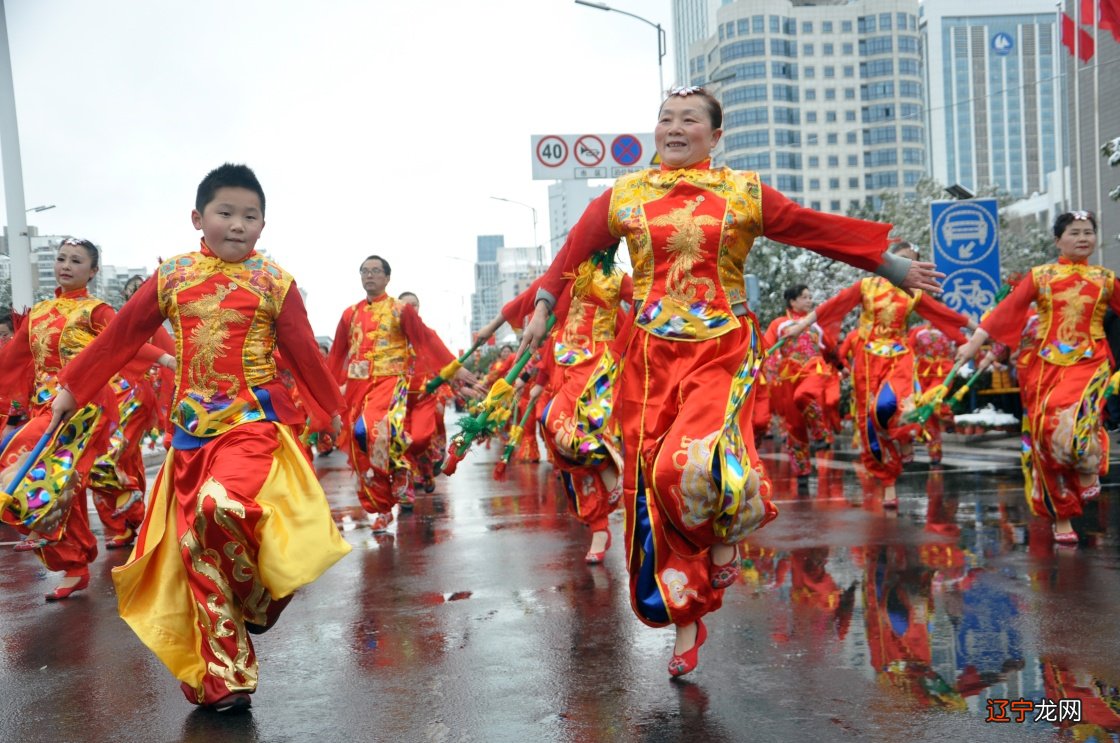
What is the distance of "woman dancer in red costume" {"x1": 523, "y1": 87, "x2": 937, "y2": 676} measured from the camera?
4594mm

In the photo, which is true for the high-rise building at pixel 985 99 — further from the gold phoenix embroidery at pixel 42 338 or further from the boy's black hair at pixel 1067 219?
the gold phoenix embroidery at pixel 42 338

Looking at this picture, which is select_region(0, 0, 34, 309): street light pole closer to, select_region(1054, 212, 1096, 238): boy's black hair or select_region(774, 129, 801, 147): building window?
select_region(1054, 212, 1096, 238): boy's black hair

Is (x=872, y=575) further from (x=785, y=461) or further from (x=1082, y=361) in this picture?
(x=785, y=461)

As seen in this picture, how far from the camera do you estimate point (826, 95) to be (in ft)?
465

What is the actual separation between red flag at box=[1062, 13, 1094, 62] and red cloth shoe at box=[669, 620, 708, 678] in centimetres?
1878

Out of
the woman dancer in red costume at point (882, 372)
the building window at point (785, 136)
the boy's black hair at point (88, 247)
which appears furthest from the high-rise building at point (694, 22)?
the boy's black hair at point (88, 247)

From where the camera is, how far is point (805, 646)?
16.4 feet

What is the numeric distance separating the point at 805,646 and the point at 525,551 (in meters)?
3.41

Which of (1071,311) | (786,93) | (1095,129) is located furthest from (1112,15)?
(786,93)

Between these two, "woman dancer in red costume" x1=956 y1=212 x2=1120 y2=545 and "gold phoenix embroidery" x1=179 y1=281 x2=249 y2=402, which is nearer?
"gold phoenix embroidery" x1=179 y1=281 x2=249 y2=402

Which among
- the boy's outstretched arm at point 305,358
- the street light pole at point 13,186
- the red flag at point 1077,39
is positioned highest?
the red flag at point 1077,39

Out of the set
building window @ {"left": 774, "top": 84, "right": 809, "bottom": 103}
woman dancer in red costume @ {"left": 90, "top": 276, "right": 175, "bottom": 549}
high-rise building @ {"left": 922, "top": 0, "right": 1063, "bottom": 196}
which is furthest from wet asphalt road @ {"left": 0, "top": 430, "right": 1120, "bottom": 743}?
high-rise building @ {"left": 922, "top": 0, "right": 1063, "bottom": 196}

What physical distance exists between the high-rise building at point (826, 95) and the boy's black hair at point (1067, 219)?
132341mm

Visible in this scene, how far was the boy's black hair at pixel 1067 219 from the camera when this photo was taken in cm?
767
